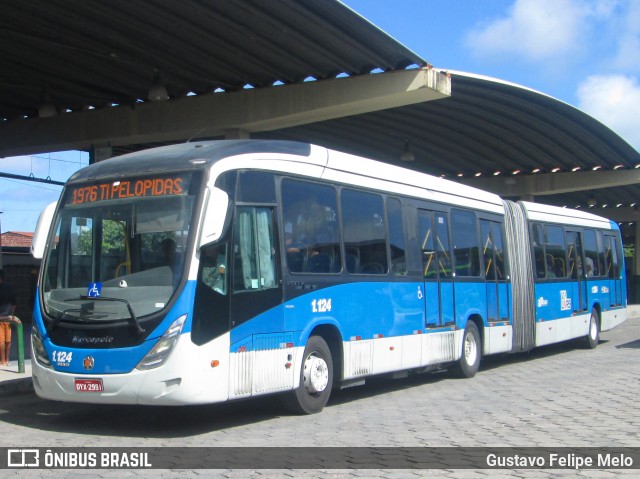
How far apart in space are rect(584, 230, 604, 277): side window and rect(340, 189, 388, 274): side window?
32.7 feet

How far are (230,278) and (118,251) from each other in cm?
129

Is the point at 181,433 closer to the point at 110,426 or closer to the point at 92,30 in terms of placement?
the point at 110,426

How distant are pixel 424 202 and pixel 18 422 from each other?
707 cm

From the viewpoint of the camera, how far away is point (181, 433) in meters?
9.62

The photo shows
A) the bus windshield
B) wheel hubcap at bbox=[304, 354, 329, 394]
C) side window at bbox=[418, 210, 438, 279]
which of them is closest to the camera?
the bus windshield

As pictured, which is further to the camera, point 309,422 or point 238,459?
point 309,422

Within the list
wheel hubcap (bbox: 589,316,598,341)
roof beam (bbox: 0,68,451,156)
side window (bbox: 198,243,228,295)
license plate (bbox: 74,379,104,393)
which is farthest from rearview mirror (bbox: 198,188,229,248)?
wheel hubcap (bbox: 589,316,598,341)

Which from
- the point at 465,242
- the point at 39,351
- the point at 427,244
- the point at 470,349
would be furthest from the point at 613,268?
the point at 39,351

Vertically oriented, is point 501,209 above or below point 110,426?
above

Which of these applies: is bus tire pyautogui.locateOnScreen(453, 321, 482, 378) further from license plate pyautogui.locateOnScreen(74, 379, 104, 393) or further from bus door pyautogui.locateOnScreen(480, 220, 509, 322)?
license plate pyautogui.locateOnScreen(74, 379, 104, 393)

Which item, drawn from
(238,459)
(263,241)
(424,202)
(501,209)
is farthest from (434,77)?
(238,459)

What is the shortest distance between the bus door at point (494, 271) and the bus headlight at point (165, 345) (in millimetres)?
8519

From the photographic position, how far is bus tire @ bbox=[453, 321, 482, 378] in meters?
15.2

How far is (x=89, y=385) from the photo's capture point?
932 cm
